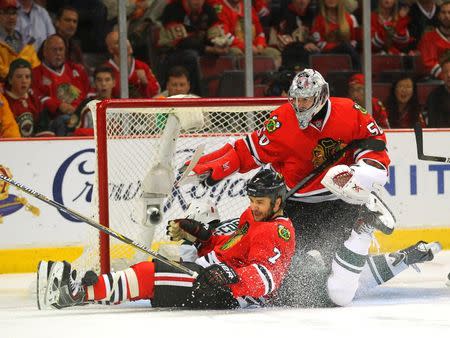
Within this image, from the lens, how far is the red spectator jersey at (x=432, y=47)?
7.94 metres

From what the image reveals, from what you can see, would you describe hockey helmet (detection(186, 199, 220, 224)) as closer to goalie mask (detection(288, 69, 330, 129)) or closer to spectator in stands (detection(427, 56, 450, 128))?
goalie mask (detection(288, 69, 330, 129))

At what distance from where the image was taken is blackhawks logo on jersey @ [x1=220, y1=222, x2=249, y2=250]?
4.94 metres

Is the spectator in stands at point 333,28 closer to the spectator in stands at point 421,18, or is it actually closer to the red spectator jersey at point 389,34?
the red spectator jersey at point 389,34

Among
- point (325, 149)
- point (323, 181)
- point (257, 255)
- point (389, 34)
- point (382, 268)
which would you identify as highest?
point (389, 34)

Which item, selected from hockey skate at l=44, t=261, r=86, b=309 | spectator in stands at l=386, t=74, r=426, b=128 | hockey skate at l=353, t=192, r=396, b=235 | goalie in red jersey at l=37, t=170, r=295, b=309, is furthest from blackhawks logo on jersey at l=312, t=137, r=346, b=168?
spectator in stands at l=386, t=74, r=426, b=128

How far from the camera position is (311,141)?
5.27 meters

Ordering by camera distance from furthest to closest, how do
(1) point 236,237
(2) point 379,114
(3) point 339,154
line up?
(2) point 379,114 → (3) point 339,154 → (1) point 236,237

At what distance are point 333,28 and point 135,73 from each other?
145 centimetres

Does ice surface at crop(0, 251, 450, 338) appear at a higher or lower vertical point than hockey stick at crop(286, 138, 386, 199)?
lower

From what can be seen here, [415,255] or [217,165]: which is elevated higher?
[217,165]

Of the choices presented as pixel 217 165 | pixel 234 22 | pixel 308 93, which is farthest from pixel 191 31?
pixel 308 93

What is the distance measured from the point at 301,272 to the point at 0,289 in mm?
1698

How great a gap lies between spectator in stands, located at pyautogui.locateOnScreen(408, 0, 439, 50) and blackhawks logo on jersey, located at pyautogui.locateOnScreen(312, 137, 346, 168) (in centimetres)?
294

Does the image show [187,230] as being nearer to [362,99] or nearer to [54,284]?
[54,284]
